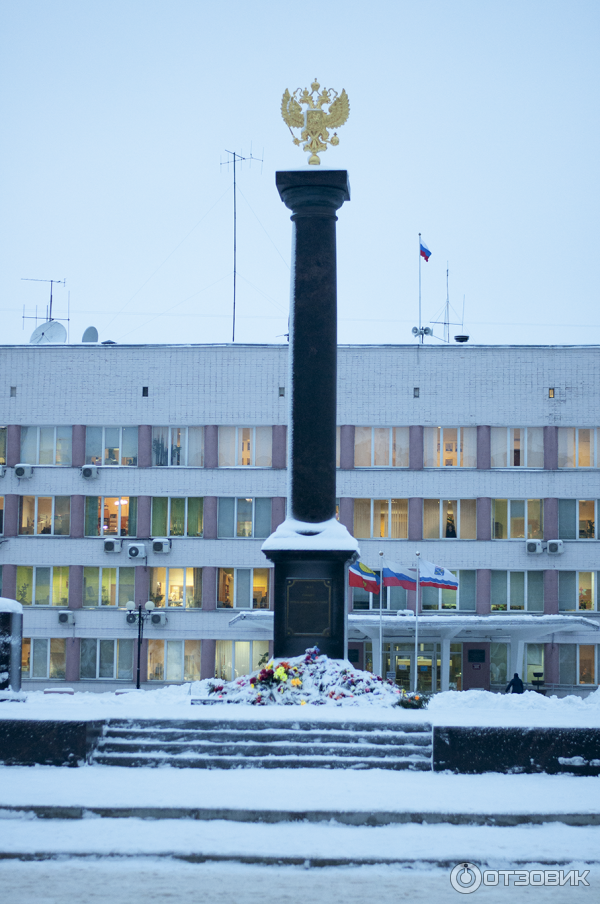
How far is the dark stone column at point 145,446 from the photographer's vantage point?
3759 cm

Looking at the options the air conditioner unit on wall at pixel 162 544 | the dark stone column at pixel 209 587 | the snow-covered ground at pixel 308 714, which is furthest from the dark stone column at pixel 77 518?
the snow-covered ground at pixel 308 714

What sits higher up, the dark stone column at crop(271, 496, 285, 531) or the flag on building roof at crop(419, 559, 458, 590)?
the dark stone column at crop(271, 496, 285, 531)

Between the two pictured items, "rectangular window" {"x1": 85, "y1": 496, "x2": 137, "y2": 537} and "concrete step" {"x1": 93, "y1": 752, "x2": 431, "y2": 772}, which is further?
"rectangular window" {"x1": 85, "y1": 496, "x2": 137, "y2": 537}

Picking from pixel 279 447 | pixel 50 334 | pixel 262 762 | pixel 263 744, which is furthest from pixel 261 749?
pixel 50 334

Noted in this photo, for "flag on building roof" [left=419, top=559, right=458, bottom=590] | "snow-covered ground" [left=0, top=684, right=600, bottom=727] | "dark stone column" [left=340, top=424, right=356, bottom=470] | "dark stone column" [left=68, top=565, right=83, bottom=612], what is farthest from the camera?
"dark stone column" [left=68, top=565, right=83, bottom=612]

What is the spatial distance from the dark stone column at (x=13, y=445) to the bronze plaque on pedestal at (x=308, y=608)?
2480cm

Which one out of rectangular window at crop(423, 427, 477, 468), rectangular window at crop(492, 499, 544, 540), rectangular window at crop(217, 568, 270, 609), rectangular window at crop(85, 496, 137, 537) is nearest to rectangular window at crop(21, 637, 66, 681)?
rectangular window at crop(85, 496, 137, 537)

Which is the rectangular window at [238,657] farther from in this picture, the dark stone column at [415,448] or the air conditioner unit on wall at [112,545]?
the dark stone column at [415,448]

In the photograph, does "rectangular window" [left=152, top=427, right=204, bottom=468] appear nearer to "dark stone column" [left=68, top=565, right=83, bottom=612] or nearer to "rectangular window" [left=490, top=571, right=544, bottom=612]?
"dark stone column" [left=68, top=565, right=83, bottom=612]

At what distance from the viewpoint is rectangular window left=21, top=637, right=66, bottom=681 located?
122ft

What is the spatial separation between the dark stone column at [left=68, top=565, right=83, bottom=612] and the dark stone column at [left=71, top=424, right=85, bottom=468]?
151 inches

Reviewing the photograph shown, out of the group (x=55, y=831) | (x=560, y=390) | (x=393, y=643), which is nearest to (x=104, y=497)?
(x=393, y=643)

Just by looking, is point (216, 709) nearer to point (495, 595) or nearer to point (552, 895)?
point (552, 895)

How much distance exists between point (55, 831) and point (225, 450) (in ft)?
95.8
